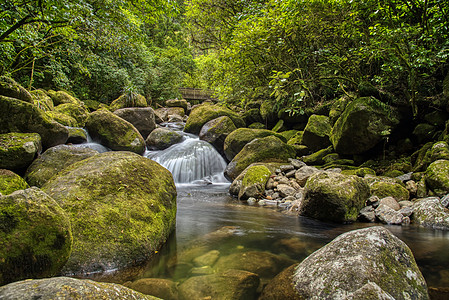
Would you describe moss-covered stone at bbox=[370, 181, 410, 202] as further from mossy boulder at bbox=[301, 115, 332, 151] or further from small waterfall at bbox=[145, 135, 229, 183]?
small waterfall at bbox=[145, 135, 229, 183]

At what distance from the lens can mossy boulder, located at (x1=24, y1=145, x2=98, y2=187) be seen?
5332mm

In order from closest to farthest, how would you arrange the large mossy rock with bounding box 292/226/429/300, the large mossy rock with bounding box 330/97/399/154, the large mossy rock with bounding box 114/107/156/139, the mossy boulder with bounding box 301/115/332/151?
the large mossy rock with bounding box 292/226/429/300 → the large mossy rock with bounding box 330/97/399/154 → the mossy boulder with bounding box 301/115/332/151 → the large mossy rock with bounding box 114/107/156/139

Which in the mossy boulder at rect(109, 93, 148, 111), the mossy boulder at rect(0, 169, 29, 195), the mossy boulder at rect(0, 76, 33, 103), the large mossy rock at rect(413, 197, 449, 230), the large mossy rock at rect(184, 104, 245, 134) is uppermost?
the mossy boulder at rect(109, 93, 148, 111)

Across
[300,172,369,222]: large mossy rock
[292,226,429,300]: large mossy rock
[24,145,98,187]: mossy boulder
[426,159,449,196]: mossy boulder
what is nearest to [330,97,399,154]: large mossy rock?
[426,159,449,196]: mossy boulder

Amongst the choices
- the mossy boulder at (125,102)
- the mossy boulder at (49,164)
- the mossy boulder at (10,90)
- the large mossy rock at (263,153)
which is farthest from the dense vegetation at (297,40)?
the mossy boulder at (125,102)

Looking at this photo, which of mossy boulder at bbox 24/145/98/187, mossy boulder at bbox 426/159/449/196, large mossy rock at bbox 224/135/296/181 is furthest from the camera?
large mossy rock at bbox 224/135/296/181

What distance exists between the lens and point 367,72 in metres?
9.22

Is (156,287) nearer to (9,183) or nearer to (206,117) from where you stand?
(9,183)

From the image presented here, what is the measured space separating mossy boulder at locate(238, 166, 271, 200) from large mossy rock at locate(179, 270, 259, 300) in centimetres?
486

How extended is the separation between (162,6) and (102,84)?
1341 centimetres

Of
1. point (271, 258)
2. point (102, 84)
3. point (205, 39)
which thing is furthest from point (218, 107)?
point (271, 258)

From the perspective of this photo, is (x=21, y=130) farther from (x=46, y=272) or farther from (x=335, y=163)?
(x=335, y=163)

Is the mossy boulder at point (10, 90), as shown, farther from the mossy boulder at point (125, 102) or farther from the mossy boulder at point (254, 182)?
the mossy boulder at point (125, 102)

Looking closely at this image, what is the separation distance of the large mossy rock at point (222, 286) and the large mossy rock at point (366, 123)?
265 inches
